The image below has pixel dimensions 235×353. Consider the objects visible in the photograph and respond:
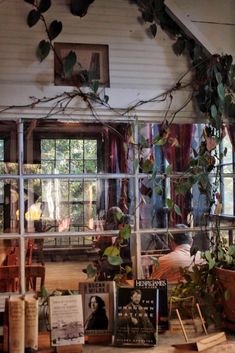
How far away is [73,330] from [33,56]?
133cm

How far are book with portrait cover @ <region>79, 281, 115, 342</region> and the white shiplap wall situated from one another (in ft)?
2.86

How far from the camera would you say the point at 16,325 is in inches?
71.7

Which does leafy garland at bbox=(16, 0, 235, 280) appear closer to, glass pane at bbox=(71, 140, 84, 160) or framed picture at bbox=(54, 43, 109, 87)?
framed picture at bbox=(54, 43, 109, 87)

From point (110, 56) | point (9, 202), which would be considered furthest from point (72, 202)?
point (110, 56)

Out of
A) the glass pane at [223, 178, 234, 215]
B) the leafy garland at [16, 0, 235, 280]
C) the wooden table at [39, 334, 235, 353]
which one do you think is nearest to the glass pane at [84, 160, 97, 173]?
the leafy garland at [16, 0, 235, 280]

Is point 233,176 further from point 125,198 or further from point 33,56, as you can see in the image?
point 33,56

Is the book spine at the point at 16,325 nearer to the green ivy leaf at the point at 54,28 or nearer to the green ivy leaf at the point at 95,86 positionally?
the green ivy leaf at the point at 95,86

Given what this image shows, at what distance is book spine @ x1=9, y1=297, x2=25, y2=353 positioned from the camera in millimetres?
1812

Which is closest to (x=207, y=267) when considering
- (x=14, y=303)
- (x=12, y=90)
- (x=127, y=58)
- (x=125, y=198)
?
(x=125, y=198)

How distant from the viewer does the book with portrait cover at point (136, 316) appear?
1.95m

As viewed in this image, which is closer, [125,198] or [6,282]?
[6,282]

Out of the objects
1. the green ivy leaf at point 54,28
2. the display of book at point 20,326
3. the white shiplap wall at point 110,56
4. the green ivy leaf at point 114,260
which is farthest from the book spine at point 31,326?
the green ivy leaf at point 54,28

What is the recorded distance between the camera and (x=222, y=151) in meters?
2.43

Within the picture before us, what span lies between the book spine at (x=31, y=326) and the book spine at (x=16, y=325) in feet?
0.08
